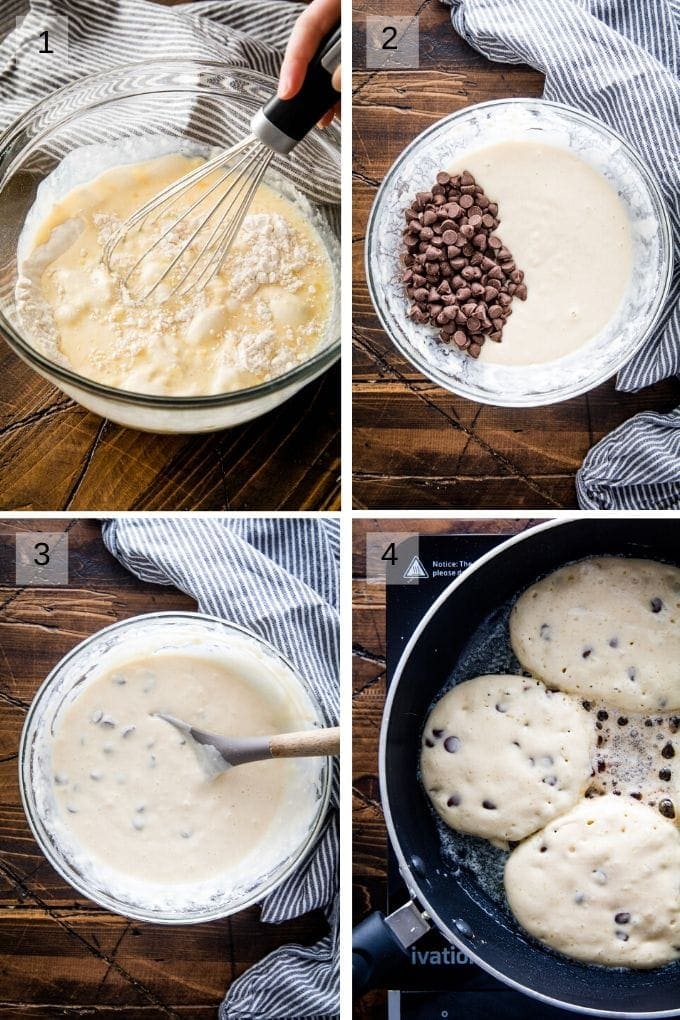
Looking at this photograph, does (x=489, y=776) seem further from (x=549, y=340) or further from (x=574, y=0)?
(x=574, y=0)

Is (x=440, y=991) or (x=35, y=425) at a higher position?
(x=35, y=425)

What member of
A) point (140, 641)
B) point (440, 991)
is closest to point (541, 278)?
point (140, 641)

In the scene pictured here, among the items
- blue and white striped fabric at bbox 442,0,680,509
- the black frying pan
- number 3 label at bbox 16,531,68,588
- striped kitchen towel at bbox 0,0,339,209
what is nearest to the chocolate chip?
the black frying pan

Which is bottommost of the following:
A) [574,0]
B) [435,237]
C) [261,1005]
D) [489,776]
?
[261,1005]

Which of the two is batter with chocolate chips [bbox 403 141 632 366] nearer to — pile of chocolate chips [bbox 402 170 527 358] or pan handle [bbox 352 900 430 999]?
pile of chocolate chips [bbox 402 170 527 358]

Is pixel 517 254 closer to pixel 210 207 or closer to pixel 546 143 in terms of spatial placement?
pixel 546 143
